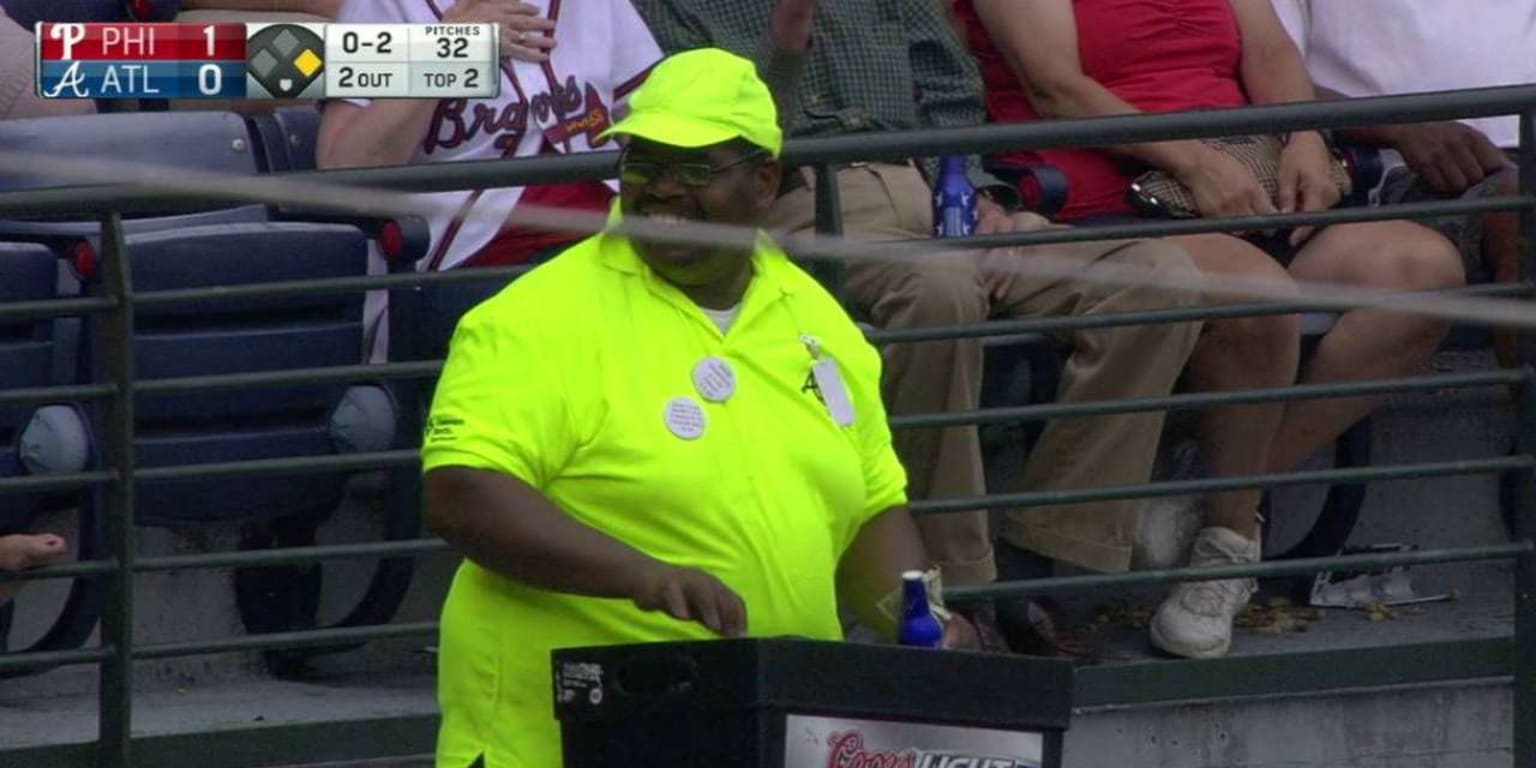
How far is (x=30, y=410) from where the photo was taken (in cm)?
537

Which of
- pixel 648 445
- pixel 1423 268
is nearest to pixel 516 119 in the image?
pixel 1423 268

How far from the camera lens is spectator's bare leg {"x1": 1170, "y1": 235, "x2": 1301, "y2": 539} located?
5.99m

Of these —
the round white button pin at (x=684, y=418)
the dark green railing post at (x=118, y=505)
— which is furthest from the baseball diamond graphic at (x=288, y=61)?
the round white button pin at (x=684, y=418)

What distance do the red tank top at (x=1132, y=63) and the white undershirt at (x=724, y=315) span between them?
2386 millimetres

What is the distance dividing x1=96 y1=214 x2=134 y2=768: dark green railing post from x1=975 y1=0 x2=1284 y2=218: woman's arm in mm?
2103

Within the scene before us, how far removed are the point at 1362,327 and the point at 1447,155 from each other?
59cm

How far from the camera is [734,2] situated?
243 inches

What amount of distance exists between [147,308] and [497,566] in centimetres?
175

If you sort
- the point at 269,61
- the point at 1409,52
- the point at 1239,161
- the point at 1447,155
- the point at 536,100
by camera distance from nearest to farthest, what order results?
1. the point at 269,61
2. the point at 536,100
3. the point at 1239,161
4. the point at 1447,155
5. the point at 1409,52

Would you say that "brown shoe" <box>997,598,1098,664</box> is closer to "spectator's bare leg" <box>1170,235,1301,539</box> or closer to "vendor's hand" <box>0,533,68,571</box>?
"spectator's bare leg" <box>1170,235,1301,539</box>

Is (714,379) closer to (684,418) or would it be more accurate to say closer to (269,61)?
(684,418)

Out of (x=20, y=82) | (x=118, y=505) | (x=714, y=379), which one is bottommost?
(x=118, y=505)

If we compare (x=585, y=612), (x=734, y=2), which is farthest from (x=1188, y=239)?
(x=585, y=612)

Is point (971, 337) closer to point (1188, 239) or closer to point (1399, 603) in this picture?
point (1188, 239)
